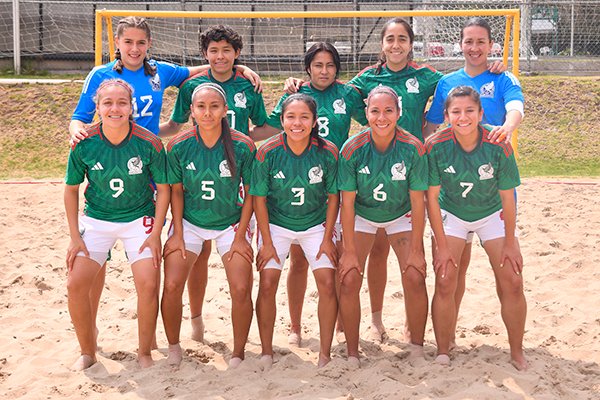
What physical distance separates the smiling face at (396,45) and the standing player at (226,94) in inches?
37.4

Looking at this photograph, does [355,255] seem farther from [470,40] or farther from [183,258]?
[470,40]

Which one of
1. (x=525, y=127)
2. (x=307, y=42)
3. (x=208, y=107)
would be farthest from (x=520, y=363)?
(x=307, y=42)

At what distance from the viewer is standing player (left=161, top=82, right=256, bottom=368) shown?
4641 millimetres

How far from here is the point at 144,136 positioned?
469cm

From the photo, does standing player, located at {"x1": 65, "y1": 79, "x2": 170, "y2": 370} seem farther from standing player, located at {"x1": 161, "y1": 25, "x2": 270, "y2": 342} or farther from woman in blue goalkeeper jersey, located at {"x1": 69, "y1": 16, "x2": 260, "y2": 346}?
standing player, located at {"x1": 161, "y1": 25, "x2": 270, "y2": 342}

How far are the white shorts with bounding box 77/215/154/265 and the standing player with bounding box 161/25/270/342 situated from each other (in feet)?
1.72

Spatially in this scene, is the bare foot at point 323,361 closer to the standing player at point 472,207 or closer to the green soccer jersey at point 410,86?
the standing player at point 472,207

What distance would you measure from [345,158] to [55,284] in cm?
316

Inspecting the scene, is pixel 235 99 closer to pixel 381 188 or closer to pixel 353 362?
pixel 381 188

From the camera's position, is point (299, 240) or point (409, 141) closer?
point (409, 141)

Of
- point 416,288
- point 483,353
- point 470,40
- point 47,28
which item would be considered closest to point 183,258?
point 416,288

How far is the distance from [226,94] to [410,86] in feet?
4.13

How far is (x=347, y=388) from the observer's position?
4301 mm

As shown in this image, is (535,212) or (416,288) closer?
(416,288)
